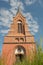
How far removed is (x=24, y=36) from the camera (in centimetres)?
2864

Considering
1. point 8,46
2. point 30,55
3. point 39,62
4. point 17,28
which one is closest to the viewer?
point 39,62

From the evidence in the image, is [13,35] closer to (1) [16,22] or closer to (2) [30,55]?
(1) [16,22]

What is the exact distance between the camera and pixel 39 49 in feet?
13.9

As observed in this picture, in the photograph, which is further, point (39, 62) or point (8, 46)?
point (8, 46)

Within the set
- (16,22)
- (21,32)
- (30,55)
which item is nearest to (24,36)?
(21,32)

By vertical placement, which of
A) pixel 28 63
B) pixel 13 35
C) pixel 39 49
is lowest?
pixel 28 63

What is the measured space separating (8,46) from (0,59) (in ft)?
76.0

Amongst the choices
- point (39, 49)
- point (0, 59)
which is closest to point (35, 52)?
point (39, 49)

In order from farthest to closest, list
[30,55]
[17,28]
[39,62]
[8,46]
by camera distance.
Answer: [17,28], [8,46], [30,55], [39,62]

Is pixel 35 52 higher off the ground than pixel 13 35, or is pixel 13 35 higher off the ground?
pixel 13 35

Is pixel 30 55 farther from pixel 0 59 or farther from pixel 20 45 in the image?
pixel 20 45

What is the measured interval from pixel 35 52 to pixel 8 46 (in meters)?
23.3

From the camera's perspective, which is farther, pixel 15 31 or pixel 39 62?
pixel 15 31

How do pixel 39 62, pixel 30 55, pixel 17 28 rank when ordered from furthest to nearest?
pixel 17 28 → pixel 30 55 → pixel 39 62
